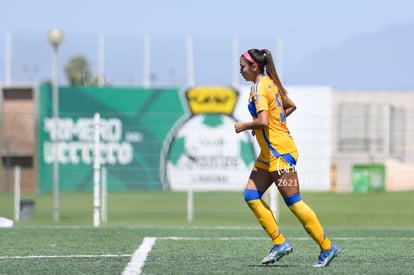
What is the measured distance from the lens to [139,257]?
30.9 feet

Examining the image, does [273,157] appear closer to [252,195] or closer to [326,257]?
[252,195]

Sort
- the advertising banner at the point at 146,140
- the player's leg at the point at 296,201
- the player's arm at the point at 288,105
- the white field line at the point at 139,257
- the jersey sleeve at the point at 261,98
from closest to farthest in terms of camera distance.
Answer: the white field line at the point at 139,257
the jersey sleeve at the point at 261,98
the player's leg at the point at 296,201
the player's arm at the point at 288,105
the advertising banner at the point at 146,140

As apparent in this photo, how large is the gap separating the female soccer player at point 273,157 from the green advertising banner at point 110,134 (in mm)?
13208

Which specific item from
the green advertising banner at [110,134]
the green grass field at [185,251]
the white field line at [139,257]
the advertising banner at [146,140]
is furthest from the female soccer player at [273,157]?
the green advertising banner at [110,134]

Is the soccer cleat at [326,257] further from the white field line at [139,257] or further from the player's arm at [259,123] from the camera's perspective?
the white field line at [139,257]

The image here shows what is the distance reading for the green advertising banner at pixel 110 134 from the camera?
23859mm

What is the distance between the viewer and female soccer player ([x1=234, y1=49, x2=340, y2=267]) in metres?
8.52

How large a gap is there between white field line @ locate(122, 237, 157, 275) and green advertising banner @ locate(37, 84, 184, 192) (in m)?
10.7

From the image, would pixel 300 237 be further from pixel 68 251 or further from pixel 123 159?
pixel 123 159

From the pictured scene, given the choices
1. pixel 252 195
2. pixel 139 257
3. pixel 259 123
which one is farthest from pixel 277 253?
pixel 139 257

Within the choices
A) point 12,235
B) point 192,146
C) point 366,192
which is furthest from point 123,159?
point 12,235

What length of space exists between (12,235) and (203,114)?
22083 millimetres

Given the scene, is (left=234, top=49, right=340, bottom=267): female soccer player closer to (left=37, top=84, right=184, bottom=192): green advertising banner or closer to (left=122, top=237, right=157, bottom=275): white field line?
(left=122, top=237, right=157, bottom=275): white field line

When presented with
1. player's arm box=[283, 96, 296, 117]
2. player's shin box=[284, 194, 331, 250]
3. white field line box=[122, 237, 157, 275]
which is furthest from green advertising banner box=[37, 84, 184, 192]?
player's shin box=[284, 194, 331, 250]
